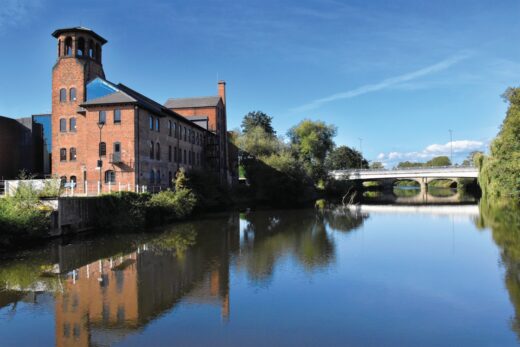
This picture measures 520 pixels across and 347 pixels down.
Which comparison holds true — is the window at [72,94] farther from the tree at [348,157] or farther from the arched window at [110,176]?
the tree at [348,157]

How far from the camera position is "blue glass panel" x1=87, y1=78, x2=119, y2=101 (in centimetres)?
3494

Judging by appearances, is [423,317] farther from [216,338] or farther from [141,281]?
[141,281]

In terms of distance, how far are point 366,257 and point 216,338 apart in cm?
1022

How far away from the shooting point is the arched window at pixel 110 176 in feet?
110

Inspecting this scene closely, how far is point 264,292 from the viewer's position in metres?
12.7

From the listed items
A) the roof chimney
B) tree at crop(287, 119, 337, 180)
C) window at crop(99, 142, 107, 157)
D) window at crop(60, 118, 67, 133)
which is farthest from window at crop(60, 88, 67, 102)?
tree at crop(287, 119, 337, 180)

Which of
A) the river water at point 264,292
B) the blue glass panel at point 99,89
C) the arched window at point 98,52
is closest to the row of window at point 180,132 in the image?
the blue glass panel at point 99,89

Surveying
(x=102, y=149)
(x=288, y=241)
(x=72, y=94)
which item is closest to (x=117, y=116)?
(x=102, y=149)

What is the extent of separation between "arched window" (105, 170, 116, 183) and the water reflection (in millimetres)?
9931

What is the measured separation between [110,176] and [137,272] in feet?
66.2

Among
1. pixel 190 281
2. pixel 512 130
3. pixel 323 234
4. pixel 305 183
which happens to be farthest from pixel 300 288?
pixel 305 183

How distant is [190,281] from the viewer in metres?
13.9

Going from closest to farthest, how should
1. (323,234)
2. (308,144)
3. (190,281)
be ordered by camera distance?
(190,281)
(323,234)
(308,144)

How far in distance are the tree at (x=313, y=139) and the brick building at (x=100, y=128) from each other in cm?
3218
